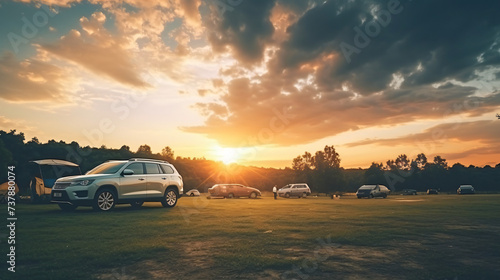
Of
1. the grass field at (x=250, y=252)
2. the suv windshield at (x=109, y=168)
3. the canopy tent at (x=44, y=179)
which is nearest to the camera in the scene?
the grass field at (x=250, y=252)

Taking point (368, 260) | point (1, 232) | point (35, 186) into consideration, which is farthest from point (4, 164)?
point (368, 260)

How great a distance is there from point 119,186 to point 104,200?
2.58 ft

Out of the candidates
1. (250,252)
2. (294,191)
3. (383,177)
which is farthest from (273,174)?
(250,252)

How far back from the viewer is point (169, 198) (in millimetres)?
15656

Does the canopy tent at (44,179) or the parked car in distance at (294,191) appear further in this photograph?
the parked car in distance at (294,191)

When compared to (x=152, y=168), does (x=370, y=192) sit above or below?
below

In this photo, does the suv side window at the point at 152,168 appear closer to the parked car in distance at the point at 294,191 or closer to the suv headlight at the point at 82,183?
the suv headlight at the point at 82,183

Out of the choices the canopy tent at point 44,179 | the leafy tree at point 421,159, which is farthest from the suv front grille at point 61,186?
the leafy tree at point 421,159

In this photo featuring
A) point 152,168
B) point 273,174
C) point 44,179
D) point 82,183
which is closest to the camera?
point 82,183

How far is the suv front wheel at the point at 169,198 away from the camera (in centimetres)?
1537

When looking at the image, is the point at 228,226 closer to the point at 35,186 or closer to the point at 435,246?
the point at 435,246

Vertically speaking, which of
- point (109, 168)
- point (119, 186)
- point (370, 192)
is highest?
point (109, 168)

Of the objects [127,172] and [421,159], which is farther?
[421,159]

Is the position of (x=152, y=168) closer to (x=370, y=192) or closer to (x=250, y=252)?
(x=250, y=252)
